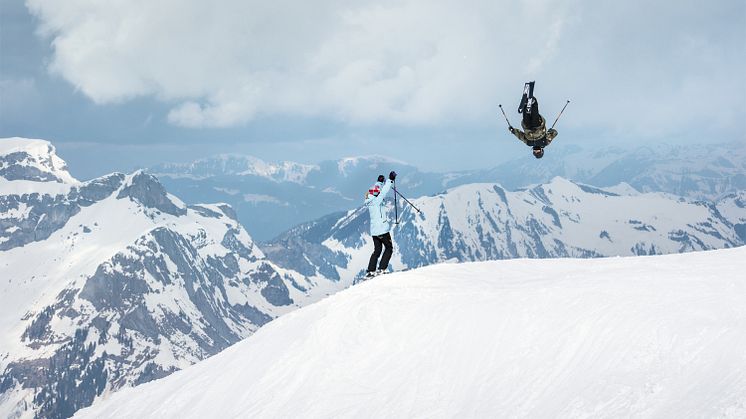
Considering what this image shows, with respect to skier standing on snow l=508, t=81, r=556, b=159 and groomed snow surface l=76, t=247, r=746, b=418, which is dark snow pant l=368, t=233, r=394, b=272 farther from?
skier standing on snow l=508, t=81, r=556, b=159

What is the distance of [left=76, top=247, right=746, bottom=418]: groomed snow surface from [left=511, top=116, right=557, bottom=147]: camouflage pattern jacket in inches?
276

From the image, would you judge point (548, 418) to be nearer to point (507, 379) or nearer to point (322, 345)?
point (507, 379)

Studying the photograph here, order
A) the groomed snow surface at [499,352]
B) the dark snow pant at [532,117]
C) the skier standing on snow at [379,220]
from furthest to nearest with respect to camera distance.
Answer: the dark snow pant at [532,117], the skier standing on snow at [379,220], the groomed snow surface at [499,352]

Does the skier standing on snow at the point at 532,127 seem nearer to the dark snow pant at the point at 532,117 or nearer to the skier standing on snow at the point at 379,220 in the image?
the dark snow pant at the point at 532,117

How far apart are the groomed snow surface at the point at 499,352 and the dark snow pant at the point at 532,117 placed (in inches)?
277

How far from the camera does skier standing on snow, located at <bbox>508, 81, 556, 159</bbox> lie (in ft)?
74.0

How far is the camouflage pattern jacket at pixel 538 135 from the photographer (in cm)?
2380

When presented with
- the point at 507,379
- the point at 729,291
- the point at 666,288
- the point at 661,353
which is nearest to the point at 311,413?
the point at 507,379

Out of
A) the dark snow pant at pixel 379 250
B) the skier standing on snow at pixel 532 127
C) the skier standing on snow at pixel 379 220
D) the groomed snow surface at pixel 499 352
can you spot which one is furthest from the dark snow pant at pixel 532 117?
the dark snow pant at pixel 379 250

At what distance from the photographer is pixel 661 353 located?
35.9 ft

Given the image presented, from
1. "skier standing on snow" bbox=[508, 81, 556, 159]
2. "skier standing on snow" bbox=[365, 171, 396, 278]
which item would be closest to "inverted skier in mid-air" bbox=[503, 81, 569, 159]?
"skier standing on snow" bbox=[508, 81, 556, 159]

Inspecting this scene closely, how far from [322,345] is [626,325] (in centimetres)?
791

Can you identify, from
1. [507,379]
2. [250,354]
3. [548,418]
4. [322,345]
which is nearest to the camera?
[548,418]

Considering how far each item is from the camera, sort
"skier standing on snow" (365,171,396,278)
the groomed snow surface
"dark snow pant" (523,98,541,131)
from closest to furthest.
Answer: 1. the groomed snow surface
2. "skier standing on snow" (365,171,396,278)
3. "dark snow pant" (523,98,541,131)
